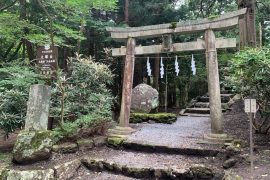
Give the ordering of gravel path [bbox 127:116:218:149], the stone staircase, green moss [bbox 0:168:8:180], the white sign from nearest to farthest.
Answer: the white sign < green moss [bbox 0:168:8:180] < gravel path [bbox 127:116:218:149] < the stone staircase

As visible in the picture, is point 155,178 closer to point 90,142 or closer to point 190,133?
point 90,142

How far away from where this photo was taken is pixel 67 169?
17.9 feet

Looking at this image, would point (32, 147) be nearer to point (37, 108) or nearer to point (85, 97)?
point (37, 108)

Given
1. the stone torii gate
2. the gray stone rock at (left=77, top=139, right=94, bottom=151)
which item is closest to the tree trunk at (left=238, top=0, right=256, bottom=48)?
the stone torii gate

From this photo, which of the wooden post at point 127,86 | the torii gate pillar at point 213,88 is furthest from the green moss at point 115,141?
the torii gate pillar at point 213,88

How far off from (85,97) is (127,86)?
51.7 inches

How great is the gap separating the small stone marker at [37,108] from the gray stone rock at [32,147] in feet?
0.68

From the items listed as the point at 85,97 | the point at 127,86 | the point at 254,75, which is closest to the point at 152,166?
the point at 254,75

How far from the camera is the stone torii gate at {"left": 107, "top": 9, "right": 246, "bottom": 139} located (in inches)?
274

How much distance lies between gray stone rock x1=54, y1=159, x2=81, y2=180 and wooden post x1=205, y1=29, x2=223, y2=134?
3.58 m

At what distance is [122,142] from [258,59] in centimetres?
386

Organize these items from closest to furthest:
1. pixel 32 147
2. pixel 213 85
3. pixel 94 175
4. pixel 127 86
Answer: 1. pixel 32 147
2. pixel 94 175
3. pixel 213 85
4. pixel 127 86

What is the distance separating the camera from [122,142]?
23.2 feet

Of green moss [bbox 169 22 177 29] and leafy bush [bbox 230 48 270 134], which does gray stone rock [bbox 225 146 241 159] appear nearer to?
leafy bush [bbox 230 48 270 134]
